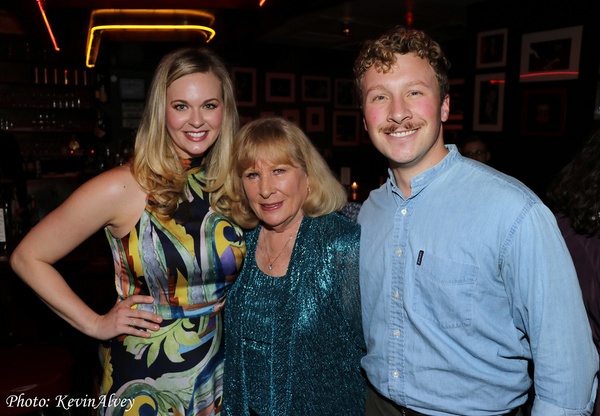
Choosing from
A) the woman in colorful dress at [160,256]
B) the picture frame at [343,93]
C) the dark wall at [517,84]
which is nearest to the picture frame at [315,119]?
the picture frame at [343,93]

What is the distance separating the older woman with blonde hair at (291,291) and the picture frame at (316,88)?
7883 mm

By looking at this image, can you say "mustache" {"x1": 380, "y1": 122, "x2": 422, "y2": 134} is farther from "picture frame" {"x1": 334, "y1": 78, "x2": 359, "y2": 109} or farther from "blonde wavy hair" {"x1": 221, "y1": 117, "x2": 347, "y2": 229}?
"picture frame" {"x1": 334, "y1": 78, "x2": 359, "y2": 109}

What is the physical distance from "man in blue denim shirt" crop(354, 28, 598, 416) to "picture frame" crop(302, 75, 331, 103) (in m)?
8.20

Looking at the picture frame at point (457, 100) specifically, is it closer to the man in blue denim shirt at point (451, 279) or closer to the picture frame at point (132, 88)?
the picture frame at point (132, 88)

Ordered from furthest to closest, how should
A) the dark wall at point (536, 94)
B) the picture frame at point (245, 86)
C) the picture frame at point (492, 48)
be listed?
the picture frame at point (245, 86), the picture frame at point (492, 48), the dark wall at point (536, 94)

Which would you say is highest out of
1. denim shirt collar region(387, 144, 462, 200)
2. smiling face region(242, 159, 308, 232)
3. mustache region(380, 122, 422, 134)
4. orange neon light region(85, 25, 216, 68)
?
orange neon light region(85, 25, 216, 68)

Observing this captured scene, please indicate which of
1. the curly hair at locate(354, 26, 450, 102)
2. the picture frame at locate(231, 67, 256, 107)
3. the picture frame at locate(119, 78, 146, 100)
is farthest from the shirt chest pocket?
the picture frame at locate(231, 67, 256, 107)

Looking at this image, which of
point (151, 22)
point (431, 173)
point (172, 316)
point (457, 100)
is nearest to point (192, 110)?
point (172, 316)

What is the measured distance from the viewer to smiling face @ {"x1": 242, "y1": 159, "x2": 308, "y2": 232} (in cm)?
173

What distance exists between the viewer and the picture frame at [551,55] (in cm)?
443

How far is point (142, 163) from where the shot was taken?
5.56 ft

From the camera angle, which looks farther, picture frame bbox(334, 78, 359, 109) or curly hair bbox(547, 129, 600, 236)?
picture frame bbox(334, 78, 359, 109)

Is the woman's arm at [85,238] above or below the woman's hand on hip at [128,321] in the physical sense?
above

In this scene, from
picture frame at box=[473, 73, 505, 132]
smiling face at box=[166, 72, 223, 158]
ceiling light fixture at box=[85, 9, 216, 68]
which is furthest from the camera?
ceiling light fixture at box=[85, 9, 216, 68]
